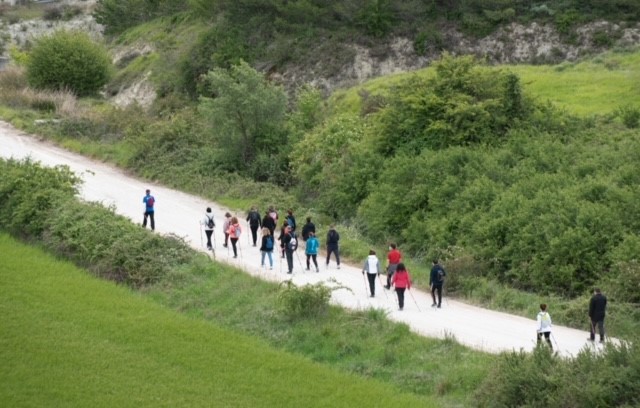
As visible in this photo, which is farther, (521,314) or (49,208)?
(49,208)

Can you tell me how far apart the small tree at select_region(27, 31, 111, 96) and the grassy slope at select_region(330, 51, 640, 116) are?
73.6 ft

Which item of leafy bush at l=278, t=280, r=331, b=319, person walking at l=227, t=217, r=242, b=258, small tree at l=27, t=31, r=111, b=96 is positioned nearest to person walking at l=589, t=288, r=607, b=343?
leafy bush at l=278, t=280, r=331, b=319

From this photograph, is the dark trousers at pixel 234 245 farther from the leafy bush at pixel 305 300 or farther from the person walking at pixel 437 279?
the person walking at pixel 437 279

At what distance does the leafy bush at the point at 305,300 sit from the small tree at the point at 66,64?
40.9m

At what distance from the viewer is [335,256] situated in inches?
1168

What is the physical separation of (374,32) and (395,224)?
74.7 ft

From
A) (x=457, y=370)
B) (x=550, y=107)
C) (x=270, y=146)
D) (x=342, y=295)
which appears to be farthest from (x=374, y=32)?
(x=457, y=370)

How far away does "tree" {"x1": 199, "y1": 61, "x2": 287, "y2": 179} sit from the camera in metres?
40.7

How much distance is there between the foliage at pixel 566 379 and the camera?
1761cm

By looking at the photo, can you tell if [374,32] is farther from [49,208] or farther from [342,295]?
[342,295]

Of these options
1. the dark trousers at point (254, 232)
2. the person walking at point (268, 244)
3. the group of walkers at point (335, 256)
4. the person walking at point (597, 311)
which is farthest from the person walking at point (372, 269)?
the dark trousers at point (254, 232)

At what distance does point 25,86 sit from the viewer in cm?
6366

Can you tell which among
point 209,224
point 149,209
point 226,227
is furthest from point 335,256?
point 149,209

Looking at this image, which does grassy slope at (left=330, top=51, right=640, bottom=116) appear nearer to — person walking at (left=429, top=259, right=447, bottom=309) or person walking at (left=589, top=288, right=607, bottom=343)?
person walking at (left=429, top=259, right=447, bottom=309)
